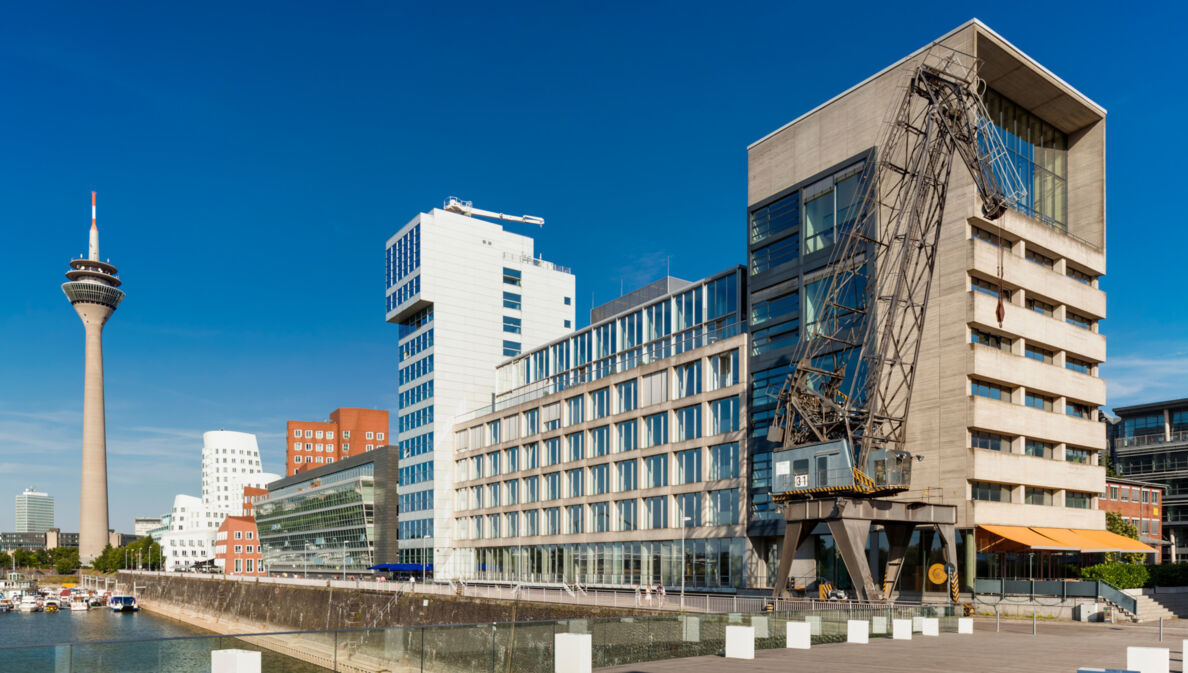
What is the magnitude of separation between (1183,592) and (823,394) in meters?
31.5

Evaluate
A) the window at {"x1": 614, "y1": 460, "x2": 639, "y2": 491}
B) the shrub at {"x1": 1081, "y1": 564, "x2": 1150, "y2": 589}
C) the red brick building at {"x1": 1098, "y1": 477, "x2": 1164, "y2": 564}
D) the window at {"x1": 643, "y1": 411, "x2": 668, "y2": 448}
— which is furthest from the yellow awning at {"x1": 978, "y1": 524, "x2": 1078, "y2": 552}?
the red brick building at {"x1": 1098, "y1": 477, "x2": 1164, "y2": 564}

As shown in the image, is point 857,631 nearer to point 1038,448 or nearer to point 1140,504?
point 1038,448

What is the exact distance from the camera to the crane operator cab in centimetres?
5350

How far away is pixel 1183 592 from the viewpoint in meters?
69.2

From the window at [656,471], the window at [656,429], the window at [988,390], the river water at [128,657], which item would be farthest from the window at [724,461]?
the river water at [128,657]

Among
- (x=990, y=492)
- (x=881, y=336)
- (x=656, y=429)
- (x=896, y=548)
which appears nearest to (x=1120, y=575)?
(x=990, y=492)

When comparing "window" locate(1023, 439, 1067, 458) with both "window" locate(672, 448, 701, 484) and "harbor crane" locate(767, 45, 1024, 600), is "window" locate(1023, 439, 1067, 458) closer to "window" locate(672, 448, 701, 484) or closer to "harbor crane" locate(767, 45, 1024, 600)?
"harbor crane" locate(767, 45, 1024, 600)

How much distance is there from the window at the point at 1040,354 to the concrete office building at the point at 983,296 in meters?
0.13

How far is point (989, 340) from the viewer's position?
61.6 meters

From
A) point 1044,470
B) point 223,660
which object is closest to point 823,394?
point 1044,470

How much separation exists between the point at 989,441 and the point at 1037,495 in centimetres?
688

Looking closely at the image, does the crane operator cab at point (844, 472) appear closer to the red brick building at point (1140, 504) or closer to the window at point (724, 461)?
the window at point (724, 461)

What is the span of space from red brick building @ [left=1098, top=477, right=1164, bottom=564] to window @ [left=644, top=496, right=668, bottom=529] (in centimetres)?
5136

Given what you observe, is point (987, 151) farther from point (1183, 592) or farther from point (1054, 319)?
point (1183, 592)
